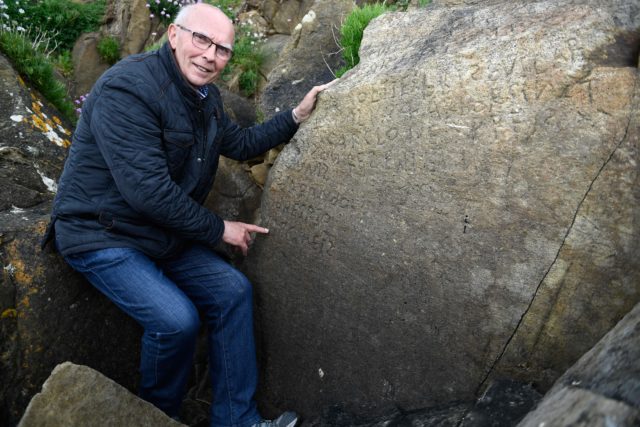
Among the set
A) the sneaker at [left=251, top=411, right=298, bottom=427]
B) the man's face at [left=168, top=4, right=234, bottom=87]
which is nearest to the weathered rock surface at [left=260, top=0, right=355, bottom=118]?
the man's face at [left=168, top=4, right=234, bottom=87]

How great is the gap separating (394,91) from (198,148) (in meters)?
1.20

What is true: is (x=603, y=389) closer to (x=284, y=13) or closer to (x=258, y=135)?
(x=258, y=135)

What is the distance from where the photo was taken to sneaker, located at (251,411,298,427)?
3695 millimetres

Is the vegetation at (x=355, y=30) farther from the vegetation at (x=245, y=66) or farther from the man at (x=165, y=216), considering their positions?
the vegetation at (x=245, y=66)

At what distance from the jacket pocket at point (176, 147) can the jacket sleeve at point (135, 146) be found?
55mm

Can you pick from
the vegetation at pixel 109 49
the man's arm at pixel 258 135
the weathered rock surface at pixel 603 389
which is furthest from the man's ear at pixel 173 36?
the vegetation at pixel 109 49

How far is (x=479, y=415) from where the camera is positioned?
9.96 ft

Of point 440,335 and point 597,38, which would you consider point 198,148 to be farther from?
point 597,38

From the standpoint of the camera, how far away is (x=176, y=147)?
3457 mm

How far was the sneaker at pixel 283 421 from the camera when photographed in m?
3.70

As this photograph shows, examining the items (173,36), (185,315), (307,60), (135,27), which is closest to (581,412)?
(185,315)

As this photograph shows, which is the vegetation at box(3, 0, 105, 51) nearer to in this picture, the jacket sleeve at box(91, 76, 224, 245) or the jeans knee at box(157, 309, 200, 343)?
the jacket sleeve at box(91, 76, 224, 245)

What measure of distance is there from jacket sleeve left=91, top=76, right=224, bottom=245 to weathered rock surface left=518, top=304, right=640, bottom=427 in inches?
83.6

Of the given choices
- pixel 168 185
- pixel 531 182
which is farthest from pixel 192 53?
pixel 531 182
